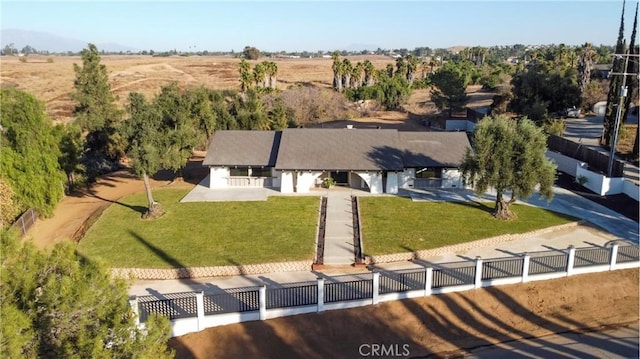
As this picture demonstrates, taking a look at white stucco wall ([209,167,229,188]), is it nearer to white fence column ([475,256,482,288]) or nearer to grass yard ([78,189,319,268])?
grass yard ([78,189,319,268])

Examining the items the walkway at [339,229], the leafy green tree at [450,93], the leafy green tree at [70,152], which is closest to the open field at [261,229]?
the walkway at [339,229]

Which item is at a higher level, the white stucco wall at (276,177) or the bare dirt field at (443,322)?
the white stucco wall at (276,177)

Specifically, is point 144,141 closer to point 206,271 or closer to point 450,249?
point 206,271

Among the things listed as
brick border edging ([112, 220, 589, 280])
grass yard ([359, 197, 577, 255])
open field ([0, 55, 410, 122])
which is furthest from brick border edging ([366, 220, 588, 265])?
open field ([0, 55, 410, 122])

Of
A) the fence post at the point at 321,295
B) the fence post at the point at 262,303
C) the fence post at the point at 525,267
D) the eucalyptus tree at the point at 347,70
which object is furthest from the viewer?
the eucalyptus tree at the point at 347,70

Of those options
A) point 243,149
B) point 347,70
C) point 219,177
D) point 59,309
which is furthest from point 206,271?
point 347,70

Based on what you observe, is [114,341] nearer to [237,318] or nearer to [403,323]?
[237,318]

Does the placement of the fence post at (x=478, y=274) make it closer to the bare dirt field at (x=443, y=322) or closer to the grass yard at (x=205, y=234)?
the bare dirt field at (x=443, y=322)
